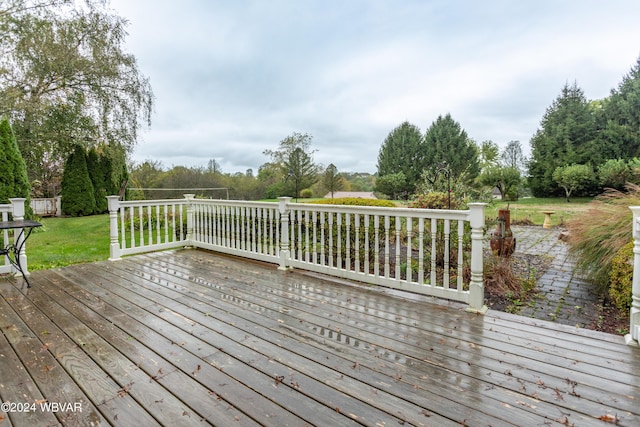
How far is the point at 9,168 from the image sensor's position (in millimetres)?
7281

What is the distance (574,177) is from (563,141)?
13.0 ft

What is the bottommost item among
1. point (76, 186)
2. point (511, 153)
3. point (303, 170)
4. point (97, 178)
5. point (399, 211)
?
point (399, 211)

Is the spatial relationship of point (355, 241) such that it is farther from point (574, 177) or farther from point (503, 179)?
point (574, 177)

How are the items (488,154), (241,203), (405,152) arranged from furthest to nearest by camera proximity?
(488,154) → (405,152) → (241,203)

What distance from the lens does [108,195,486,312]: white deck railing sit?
2.84 metres

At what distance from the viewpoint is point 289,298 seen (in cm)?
309

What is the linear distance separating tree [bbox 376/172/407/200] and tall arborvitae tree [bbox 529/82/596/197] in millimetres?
7703

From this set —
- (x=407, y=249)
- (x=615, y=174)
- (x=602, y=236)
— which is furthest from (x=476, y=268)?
(x=615, y=174)

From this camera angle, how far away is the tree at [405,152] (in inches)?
1000

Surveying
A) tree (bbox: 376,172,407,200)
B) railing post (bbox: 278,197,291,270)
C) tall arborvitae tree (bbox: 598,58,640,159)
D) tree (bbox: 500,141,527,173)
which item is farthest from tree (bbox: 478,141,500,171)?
railing post (bbox: 278,197,291,270)

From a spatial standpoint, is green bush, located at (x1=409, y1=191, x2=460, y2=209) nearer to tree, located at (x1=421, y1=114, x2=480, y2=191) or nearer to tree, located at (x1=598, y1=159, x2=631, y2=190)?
Answer: tree, located at (x1=598, y1=159, x2=631, y2=190)

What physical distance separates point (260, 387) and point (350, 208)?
2099mm

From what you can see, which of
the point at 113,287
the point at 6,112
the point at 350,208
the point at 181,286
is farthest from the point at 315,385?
the point at 6,112

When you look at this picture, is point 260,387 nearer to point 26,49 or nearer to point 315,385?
point 315,385
